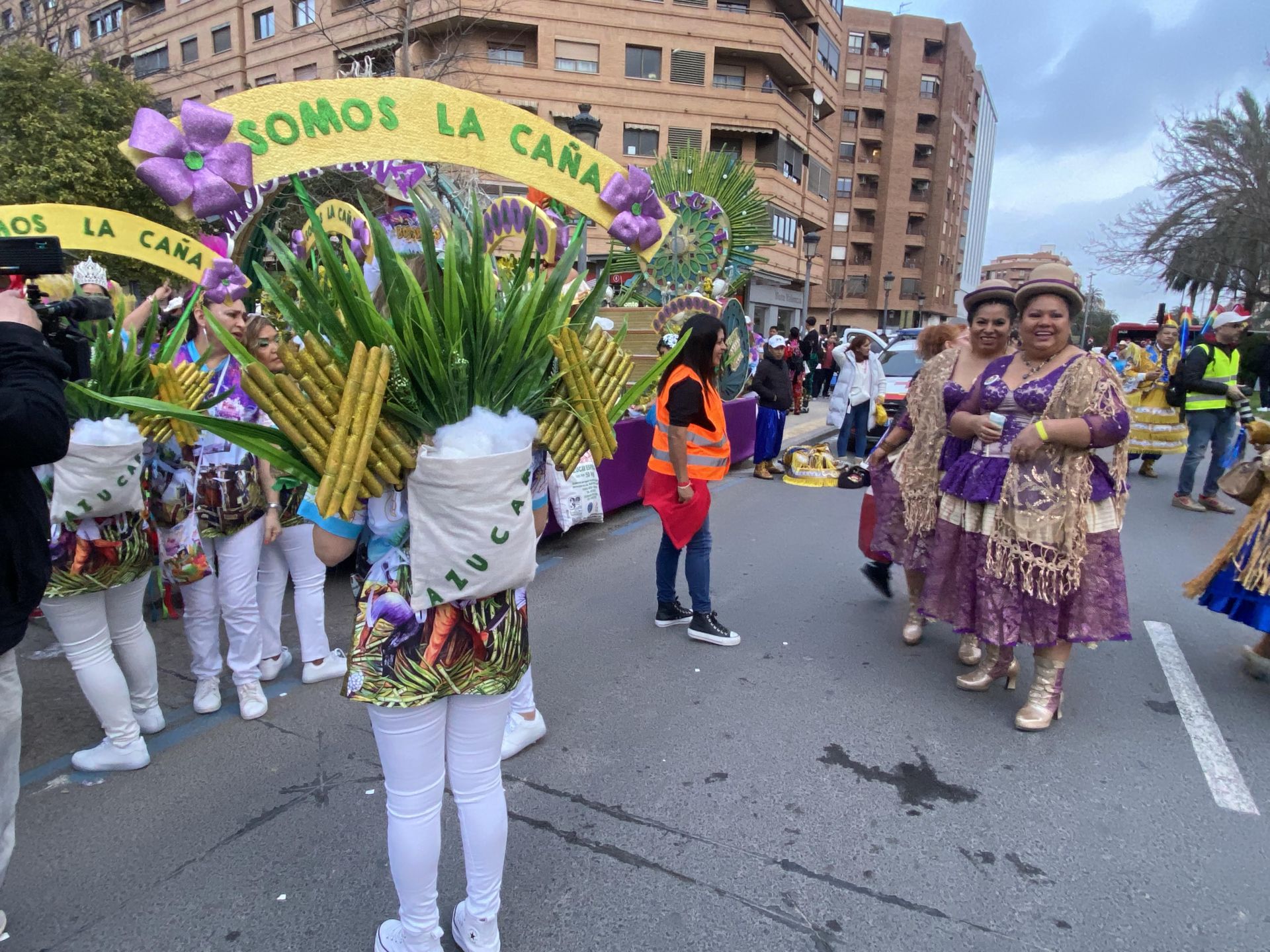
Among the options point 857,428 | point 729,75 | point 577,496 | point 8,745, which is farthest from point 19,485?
point 729,75

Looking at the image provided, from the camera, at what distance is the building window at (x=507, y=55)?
92.4 feet

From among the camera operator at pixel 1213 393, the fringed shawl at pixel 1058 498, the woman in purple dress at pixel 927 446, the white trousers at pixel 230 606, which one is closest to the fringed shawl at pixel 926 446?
the woman in purple dress at pixel 927 446

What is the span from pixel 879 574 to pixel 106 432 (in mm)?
3998

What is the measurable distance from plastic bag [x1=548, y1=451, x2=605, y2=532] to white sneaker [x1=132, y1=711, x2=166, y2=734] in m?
2.88

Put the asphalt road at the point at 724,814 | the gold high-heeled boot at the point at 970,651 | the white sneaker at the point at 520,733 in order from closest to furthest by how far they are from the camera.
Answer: the asphalt road at the point at 724,814
the white sneaker at the point at 520,733
the gold high-heeled boot at the point at 970,651

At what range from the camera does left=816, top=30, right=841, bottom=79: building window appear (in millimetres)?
35969

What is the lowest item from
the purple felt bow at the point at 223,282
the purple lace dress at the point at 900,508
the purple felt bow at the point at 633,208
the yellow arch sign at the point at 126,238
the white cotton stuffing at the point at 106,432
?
the purple lace dress at the point at 900,508

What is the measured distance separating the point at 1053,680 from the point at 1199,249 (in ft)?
72.4

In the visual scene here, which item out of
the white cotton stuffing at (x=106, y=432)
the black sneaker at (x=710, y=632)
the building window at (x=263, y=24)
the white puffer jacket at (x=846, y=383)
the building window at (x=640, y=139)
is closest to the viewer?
the white cotton stuffing at (x=106, y=432)

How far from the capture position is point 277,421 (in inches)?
57.1

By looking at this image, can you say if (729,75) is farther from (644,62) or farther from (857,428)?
(857,428)

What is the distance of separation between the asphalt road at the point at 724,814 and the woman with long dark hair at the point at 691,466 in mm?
241

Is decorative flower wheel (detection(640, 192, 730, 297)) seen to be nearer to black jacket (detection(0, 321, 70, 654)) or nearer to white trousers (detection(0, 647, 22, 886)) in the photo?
black jacket (detection(0, 321, 70, 654))

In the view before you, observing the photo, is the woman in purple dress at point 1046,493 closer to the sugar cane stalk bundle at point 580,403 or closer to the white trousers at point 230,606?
the sugar cane stalk bundle at point 580,403
